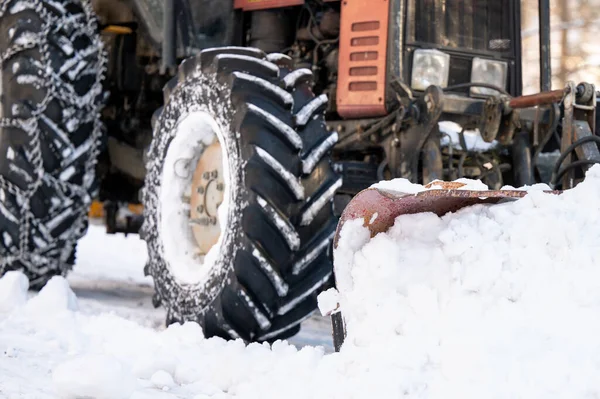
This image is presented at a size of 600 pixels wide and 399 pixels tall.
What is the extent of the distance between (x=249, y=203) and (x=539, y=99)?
4.36 ft

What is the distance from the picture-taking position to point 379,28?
4.45 metres

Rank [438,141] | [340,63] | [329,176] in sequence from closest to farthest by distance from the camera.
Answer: [329,176]
[438,141]
[340,63]

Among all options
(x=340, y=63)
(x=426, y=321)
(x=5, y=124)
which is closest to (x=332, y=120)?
(x=340, y=63)

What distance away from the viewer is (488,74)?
470 centimetres

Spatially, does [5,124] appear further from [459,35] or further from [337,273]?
[337,273]

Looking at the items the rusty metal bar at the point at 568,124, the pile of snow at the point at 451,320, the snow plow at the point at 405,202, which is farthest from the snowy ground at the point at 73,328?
the rusty metal bar at the point at 568,124

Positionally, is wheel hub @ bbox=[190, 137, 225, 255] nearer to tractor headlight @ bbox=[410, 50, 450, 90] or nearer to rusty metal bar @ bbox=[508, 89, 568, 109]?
tractor headlight @ bbox=[410, 50, 450, 90]

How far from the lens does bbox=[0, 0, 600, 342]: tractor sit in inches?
142

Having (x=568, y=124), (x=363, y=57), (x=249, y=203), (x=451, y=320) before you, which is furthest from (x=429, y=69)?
(x=451, y=320)

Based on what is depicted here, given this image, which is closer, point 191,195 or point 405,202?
point 405,202

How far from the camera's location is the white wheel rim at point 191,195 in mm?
4027

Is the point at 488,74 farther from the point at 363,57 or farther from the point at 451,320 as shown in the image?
the point at 451,320

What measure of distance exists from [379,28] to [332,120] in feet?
1.73

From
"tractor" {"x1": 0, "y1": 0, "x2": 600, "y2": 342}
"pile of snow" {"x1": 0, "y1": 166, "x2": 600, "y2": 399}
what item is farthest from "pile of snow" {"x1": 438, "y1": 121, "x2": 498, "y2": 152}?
"pile of snow" {"x1": 0, "y1": 166, "x2": 600, "y2": 399}
